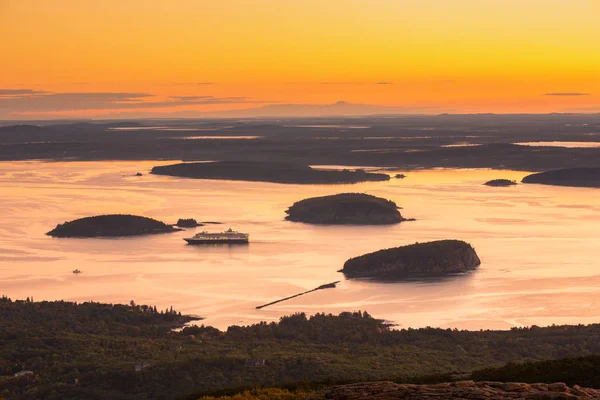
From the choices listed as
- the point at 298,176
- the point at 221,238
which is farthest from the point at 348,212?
the point at 298,176

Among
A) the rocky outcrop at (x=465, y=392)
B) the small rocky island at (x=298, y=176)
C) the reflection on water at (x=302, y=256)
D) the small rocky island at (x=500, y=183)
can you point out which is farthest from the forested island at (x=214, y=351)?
the small rocky island at (x=298, y=176)

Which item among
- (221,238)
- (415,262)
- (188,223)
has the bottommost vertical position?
(415,262)

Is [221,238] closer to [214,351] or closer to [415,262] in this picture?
[415,262]

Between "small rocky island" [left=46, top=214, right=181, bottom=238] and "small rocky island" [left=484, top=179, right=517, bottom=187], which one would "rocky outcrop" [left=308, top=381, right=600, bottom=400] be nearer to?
"small rocky island" [left=46, top=214, right=181, bottom=238]

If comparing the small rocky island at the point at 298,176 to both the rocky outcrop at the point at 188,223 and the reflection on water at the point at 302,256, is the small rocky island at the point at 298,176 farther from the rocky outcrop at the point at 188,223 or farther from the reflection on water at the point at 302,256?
the rocky outcrop at the point at 188,223

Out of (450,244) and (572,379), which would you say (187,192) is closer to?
(450,244)

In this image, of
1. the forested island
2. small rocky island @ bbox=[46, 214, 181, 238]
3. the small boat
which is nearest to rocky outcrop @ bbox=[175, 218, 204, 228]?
small rocky island @ bbox=[46, 214, 181, 238]
